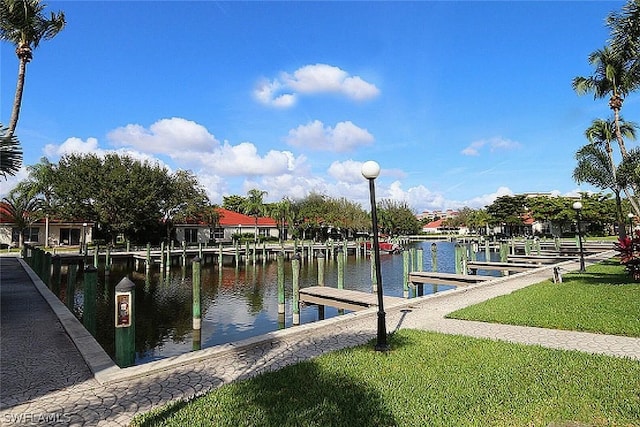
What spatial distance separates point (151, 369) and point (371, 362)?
321 centimetres

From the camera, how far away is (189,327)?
12.8m

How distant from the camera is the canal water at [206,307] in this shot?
449 inches

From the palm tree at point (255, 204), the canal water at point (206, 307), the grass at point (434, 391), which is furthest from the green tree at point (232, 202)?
the grass at point (434, 391)

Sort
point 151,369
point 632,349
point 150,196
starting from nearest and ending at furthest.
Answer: point 151,369 → point 632,349 → point 150,196

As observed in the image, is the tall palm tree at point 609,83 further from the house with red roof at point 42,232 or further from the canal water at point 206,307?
the house with red roof at point 42,232

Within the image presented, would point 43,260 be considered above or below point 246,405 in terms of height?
above

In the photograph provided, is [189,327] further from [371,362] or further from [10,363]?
[371,362]

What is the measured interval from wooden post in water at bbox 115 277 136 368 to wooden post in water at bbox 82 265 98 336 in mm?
2733

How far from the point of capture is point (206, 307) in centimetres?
1612

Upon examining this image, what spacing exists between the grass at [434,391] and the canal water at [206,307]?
6.13m

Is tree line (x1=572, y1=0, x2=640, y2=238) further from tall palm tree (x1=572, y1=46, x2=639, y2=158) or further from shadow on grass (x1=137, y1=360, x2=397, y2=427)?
shadow on grass (x1=137, y1=360, x2=397, y2=427)

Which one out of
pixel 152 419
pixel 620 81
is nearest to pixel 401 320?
pixel 152 419

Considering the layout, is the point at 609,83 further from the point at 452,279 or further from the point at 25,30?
the point at 25,30

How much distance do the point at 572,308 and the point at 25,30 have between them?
14937mm
